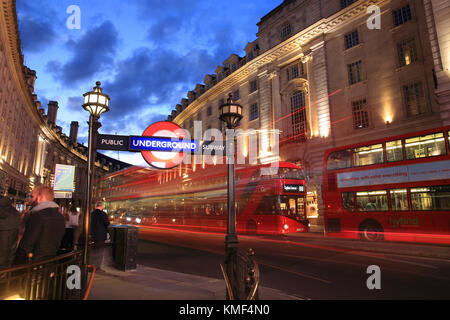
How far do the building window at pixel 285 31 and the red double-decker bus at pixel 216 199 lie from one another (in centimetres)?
1671

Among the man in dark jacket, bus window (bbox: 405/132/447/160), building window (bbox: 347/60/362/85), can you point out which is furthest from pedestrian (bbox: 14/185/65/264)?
building window (bbox: 347/60/362/85)

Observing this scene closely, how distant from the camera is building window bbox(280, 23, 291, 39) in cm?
2785

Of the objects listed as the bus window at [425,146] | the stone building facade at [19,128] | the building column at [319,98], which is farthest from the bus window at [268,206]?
the stone building facade at [19,128]

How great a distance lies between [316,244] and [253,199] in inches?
184

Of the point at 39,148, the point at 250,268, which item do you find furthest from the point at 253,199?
the point at 39,148

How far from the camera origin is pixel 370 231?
12766 millimetres

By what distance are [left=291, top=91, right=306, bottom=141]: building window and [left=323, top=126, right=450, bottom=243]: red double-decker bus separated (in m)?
12.0

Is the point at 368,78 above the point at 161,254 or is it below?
above

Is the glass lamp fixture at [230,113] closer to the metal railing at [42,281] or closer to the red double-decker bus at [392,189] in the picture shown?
the metal railing at [42,281]

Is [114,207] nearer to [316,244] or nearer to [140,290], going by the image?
[316,244]

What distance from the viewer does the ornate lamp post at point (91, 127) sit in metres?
4.93
